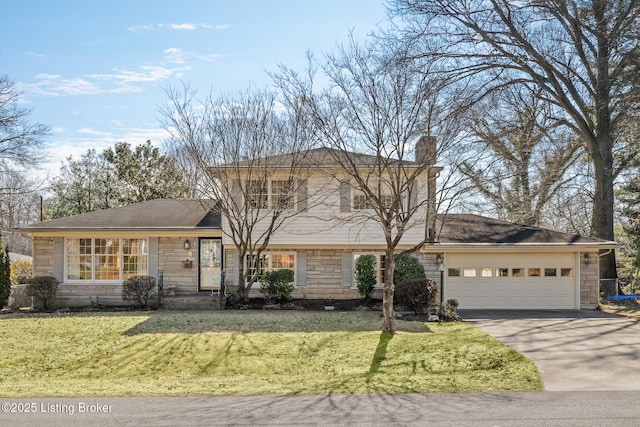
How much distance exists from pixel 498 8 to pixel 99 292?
17757 millimetres

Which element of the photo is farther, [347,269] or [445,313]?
[347,269]

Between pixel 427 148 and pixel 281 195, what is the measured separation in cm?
672

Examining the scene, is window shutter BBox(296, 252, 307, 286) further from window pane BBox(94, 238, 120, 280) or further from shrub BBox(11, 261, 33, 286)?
shrub BBox(11, 261, 33, 286)

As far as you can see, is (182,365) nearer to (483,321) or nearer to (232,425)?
(232,425)

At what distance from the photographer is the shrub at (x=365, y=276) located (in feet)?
62.1

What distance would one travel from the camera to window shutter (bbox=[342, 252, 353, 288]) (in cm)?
1961

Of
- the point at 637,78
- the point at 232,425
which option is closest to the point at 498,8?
the point at 637,78

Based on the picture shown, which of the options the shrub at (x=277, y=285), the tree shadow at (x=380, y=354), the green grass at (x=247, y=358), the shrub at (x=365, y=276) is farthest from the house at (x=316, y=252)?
the tree shadow at (x=380, y=354)

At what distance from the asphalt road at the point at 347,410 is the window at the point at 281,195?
36.2ft

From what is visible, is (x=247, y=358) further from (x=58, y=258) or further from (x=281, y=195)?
(x=58, y=258)

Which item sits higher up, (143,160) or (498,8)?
(498,8)

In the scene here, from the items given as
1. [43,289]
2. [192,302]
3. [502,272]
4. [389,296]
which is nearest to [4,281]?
[43,289]

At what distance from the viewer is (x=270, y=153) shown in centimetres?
1906

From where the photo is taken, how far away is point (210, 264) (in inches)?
800
